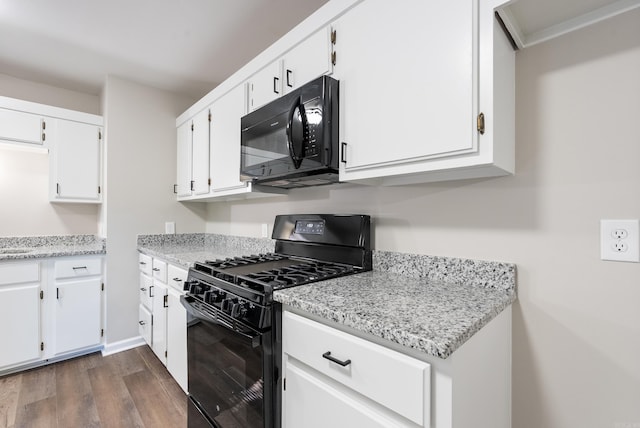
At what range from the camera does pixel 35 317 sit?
2318mm

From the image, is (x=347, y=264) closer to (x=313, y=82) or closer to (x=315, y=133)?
(x=315, y=133)

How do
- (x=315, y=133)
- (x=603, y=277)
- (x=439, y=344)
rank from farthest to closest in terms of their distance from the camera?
(x=315, y=133), (x=603, y=277), (x=439, y=344)

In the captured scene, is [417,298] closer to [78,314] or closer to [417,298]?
[417,298]

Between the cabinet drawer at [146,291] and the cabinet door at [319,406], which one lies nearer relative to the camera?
the cabinet door at [319,406]

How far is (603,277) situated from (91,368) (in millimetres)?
3206

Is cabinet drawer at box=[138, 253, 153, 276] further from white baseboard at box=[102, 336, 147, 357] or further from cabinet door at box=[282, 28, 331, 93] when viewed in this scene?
cabinet door at box=[282, 28, 331, 93]

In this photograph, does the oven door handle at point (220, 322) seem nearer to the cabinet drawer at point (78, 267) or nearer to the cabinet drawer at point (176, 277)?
the cabinet drawer at point (176, 277)

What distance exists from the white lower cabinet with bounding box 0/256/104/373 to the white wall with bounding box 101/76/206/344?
0.41ft

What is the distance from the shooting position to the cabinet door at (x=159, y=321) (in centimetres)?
218

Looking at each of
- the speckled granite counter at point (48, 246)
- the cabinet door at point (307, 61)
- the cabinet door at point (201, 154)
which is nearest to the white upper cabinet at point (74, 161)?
the speckled granite counter at point (48, 246)

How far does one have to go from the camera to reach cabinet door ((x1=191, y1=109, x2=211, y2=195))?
2.39m

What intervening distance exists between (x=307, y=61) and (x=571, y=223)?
126cm

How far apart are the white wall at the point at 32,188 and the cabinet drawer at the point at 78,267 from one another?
63 centimetres

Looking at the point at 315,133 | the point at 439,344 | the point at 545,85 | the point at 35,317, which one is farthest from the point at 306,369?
the point at 35,317
